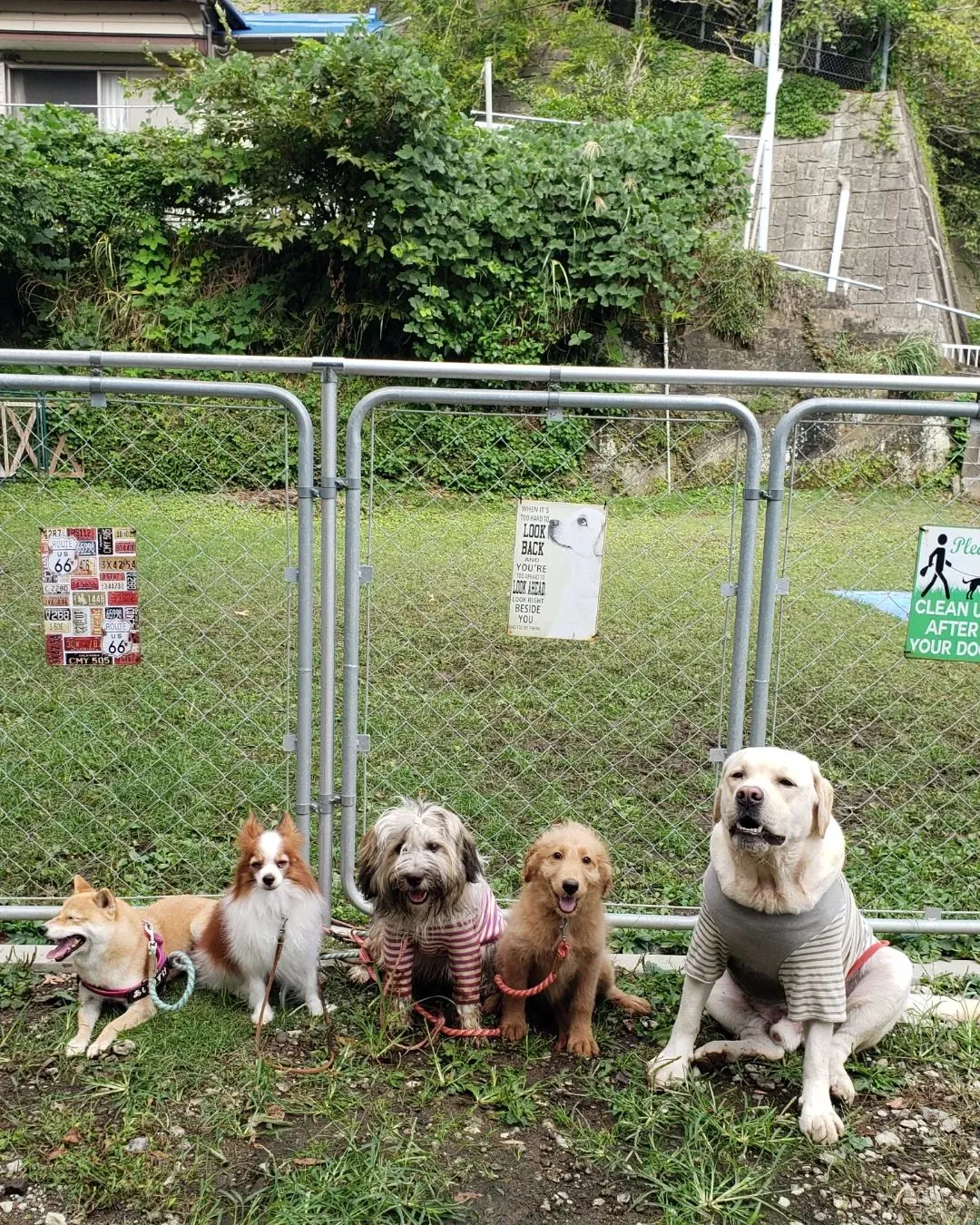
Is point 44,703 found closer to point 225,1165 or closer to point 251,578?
point 251,578

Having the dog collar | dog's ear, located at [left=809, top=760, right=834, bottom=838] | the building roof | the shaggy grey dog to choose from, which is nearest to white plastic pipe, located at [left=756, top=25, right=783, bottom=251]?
the building roof

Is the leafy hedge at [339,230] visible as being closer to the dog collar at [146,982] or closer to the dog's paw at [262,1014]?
the dog collar at [146,982]

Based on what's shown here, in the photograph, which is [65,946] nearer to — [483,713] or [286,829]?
[286,829]

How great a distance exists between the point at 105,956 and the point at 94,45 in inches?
685

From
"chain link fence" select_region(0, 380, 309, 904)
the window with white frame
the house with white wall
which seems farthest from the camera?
the window with white frame

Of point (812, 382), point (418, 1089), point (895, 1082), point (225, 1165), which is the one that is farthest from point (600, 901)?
point (812, 382)

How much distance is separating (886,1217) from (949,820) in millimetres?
2727

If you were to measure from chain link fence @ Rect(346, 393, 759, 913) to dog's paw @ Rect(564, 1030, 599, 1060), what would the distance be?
792 millimetres

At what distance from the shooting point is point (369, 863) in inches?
118

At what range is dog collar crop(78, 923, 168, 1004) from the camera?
3.06 metres

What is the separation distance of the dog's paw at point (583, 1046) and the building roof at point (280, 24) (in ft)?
59.5

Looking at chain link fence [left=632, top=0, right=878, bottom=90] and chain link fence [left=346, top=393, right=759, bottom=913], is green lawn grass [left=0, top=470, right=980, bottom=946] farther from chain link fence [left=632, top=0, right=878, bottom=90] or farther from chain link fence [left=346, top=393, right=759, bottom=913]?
chain link fence [left=632, top=0, right=878, bottom=90]

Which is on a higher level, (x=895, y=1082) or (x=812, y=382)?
(x=812, y=382)

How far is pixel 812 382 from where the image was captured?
11.0ft
